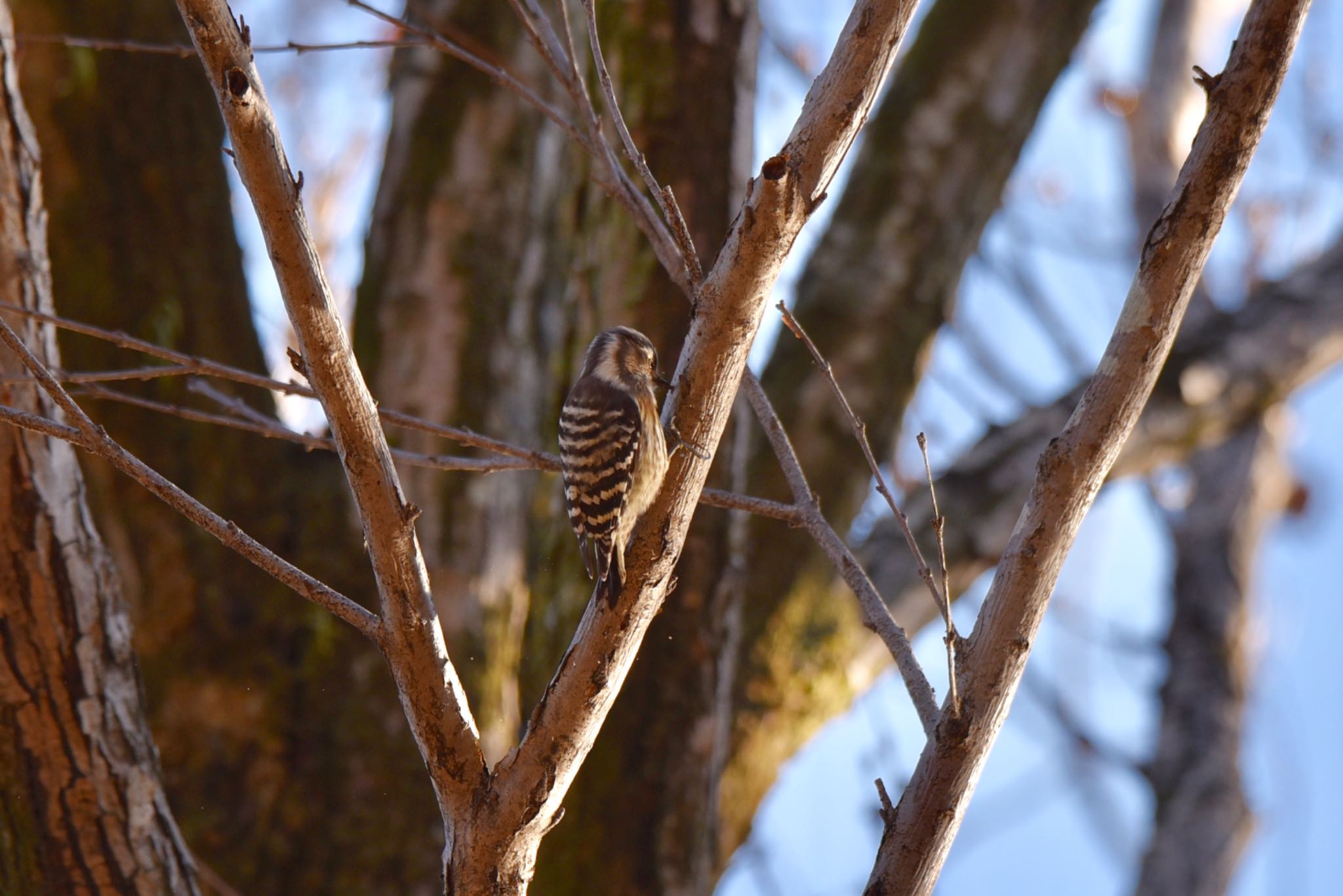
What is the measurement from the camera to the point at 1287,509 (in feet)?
27.6

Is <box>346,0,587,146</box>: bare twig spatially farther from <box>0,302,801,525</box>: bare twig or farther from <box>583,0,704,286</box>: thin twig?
<box>0,302,801,525</box>: bare twig

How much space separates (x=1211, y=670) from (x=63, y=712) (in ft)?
18.3

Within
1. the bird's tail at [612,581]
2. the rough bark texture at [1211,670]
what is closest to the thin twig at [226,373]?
the bird's tail at [612,581]

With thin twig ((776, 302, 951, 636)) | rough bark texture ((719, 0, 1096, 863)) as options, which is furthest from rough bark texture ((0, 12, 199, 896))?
rough bark texture ((719, 0, 1096, 863))

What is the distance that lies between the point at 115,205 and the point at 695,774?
8.58ft

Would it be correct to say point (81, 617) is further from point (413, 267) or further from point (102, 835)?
point (413, 267)

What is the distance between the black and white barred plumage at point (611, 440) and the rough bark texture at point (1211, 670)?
3336 mm

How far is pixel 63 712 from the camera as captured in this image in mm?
2463

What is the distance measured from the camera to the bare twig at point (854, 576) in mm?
2154

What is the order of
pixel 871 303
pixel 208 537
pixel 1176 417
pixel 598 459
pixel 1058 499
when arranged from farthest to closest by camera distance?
1. pixel 1176 417
2. pixel 871 303
3. pixel 208 537
4. pixel 598 459
5. pixel 1058 499

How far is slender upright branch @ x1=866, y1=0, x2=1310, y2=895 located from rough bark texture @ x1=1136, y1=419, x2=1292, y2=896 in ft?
13.0

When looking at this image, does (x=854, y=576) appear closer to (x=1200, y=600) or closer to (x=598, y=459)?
(x=598, y=459)

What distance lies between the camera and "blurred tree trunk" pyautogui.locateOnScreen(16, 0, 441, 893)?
3.66 meters

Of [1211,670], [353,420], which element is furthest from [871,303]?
[1211,670]
